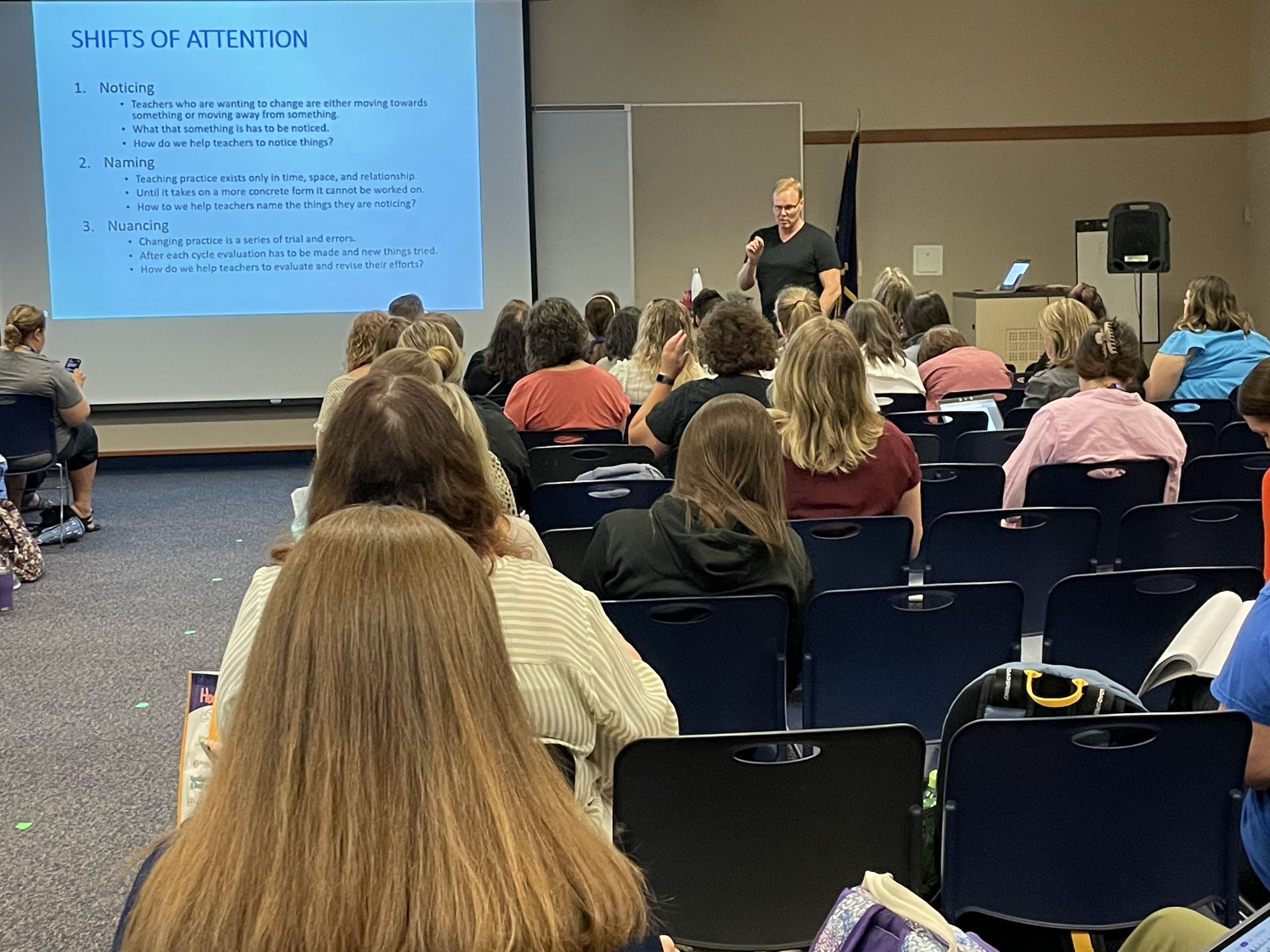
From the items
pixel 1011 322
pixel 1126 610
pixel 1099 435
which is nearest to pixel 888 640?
pixel 1126 610

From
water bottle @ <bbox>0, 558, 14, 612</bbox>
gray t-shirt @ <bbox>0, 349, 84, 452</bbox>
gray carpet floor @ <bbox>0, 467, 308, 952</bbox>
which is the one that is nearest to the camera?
gray carpet floor @ <bbox>0, 467, 308, 952</bbox>

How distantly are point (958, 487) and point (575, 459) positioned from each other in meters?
1.34

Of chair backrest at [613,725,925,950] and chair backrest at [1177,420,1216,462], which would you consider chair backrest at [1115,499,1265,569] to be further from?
chair backrest at [613,725,925,950]

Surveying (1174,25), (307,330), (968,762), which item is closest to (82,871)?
(968,762)

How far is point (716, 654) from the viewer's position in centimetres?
283

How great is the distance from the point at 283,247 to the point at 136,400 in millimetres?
1493

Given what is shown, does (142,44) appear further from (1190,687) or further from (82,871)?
(1190,687)

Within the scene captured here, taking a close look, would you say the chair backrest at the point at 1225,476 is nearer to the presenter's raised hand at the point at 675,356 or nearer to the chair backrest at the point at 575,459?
the chair backrest at the point at 575,459

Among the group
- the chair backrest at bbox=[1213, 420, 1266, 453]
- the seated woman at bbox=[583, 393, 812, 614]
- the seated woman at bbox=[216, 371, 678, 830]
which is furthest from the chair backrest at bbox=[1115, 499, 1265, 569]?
the seated woman at bbox=[216, 371, 678, 830]

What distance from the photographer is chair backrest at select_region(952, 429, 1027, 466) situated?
4.97 metres

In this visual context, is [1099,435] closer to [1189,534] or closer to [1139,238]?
[1189,534]

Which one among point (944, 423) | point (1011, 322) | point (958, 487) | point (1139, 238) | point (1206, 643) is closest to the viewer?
point (1206, 643)

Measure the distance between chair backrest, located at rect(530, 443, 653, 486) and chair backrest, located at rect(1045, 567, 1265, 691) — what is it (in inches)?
79.6

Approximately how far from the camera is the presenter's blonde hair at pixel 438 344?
182 inches
